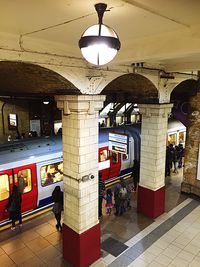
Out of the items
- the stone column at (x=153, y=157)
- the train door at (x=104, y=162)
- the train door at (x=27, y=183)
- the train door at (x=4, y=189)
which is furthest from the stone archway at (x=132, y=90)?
the train door at (x=4, y=189)

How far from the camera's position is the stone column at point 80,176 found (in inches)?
201

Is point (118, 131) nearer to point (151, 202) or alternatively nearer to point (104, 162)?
point (104, 162)

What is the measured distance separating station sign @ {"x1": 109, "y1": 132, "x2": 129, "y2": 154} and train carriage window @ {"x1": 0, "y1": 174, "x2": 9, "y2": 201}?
3370 mm

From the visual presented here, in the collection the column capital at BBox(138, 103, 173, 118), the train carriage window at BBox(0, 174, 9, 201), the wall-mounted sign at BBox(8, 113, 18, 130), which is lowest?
the train carriage window at BBox(0, 174, 9, 201)

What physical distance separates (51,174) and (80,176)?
313 centimetres

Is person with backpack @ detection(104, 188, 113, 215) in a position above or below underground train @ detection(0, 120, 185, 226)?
below

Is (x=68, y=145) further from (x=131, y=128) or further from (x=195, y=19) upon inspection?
(x=131, y=128)

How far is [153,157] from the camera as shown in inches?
298

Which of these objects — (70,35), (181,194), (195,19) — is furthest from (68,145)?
(181,194)

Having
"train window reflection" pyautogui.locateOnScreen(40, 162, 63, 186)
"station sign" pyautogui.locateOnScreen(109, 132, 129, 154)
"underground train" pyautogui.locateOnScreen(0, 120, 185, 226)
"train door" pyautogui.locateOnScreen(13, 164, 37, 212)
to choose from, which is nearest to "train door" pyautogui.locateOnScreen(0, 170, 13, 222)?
"underground train" pyautogui.locateOnScreen(0, 120, 185, 226)

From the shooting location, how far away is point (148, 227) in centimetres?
732

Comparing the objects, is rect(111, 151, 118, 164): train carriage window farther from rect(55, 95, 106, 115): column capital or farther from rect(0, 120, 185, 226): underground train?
rect(55, 95, 106, 115): column capital

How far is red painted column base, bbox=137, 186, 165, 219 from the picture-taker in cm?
770

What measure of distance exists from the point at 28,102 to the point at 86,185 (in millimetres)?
9679
